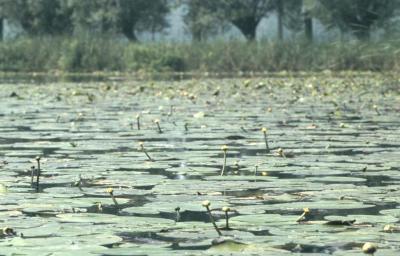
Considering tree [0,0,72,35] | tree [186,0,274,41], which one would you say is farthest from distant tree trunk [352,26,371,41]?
tree [0,0,72,35]

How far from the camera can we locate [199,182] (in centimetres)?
519

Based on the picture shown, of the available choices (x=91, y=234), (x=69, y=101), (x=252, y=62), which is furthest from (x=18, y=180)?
(x=252, y=62)

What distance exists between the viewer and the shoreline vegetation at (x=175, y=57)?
97.8 feet

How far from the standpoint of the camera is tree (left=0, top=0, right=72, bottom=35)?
51625 mm

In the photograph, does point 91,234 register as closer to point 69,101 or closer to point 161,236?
point 161,236

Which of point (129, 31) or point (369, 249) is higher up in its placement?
point (129, 31)

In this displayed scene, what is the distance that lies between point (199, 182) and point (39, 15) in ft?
158

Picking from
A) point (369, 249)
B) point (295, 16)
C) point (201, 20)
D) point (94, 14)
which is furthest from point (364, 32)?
point (295, 16)

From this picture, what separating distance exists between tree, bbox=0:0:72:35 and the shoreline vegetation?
15.5m

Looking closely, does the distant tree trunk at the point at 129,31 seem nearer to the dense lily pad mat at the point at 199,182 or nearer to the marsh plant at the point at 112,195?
the dense lily pad mat at the point at 199,182

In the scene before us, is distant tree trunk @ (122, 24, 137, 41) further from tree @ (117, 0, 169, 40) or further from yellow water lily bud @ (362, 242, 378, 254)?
yellow water lily bud @ (362, 242, 378, 254)

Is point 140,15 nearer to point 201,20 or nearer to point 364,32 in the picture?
point 201,20

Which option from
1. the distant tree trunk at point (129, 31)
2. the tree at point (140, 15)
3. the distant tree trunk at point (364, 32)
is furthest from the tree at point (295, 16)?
the distant tree trunk at point (364, 32)

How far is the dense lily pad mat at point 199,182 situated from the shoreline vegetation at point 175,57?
727 inches
